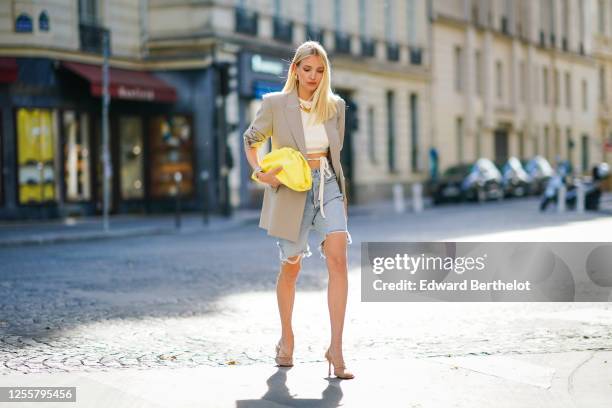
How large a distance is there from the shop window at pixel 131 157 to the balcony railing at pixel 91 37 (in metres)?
2.05

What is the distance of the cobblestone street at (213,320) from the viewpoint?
6117 millimetres

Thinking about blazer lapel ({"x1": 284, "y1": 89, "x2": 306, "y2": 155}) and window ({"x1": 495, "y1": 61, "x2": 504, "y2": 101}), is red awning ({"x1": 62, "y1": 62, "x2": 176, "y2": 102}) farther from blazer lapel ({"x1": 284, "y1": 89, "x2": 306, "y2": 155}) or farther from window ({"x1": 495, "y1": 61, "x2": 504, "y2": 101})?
window ({"x1": 495, "y1": 61, "x2": 504, "y2": 101})

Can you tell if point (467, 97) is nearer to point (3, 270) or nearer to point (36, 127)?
point (36, 127)

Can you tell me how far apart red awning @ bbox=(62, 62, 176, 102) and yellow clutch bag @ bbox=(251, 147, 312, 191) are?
718 inches

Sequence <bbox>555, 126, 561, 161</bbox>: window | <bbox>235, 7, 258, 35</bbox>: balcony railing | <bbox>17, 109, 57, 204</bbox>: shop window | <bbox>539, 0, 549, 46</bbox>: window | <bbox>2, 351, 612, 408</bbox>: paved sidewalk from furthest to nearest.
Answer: <bbox>555, 126, 561, 161</bbox>: window, <bbox>539, 0, 549, 46</bbox>: window, <bbox>235, 7, 258, 35</bbox>: balcony railing, <bbox>17, 109, 57, 204</bbox>: shop window, <bbox>2, 351, 612, 408</bbox>: paved sidewalk

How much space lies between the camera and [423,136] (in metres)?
39.6

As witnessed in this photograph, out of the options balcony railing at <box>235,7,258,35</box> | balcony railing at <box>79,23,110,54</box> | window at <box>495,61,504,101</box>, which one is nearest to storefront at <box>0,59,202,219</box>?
balcony railing at <box>79,23,110,54</box>

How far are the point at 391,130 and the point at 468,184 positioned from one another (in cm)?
544

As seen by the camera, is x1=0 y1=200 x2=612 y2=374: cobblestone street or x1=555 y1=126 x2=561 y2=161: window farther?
x1=555 y1=126 x2=561 y2=161: window

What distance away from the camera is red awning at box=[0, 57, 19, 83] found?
22562mm

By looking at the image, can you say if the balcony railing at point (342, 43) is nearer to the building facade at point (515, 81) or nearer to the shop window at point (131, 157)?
the building facade at point (515, 81)

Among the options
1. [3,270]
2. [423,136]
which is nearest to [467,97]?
[423,136]

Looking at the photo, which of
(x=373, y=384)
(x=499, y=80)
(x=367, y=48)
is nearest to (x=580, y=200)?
(x=367, y=48)

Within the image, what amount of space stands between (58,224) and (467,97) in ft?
81.6
